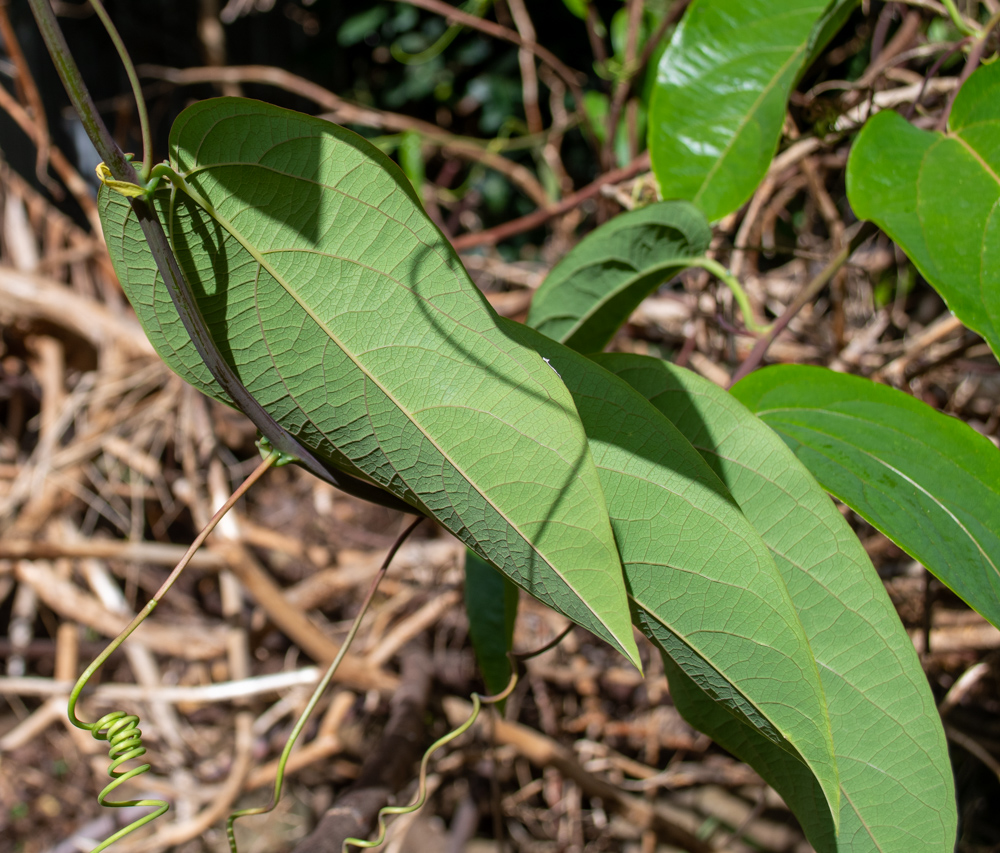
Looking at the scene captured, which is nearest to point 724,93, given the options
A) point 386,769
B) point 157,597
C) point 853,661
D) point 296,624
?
point 853,661

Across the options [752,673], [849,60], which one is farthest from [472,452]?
[849,60]

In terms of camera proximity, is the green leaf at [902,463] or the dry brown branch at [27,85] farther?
the dry brown branch at [27,85]

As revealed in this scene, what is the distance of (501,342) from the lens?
0.28 metres

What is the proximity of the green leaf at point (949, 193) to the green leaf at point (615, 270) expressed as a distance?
0.35 feet

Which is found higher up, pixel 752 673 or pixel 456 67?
pixel 456 67

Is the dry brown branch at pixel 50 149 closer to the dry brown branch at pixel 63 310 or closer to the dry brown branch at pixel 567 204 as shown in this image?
the dry brown branch at pixel 63 310

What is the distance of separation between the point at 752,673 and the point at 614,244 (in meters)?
0.29

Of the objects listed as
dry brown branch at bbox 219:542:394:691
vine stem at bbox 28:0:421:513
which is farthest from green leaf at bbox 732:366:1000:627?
dry brown branch at bbox 219:542:394:691

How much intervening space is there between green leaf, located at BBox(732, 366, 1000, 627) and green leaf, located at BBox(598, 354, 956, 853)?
28 mm

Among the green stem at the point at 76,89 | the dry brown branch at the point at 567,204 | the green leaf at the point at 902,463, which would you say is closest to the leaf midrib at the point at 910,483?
the green leaf at the point at 902,463

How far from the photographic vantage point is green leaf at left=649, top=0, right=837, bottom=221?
0.53 meters

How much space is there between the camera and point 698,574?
30 centimetres

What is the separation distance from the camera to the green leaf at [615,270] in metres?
0.44

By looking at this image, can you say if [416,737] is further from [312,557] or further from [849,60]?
[849,60]
